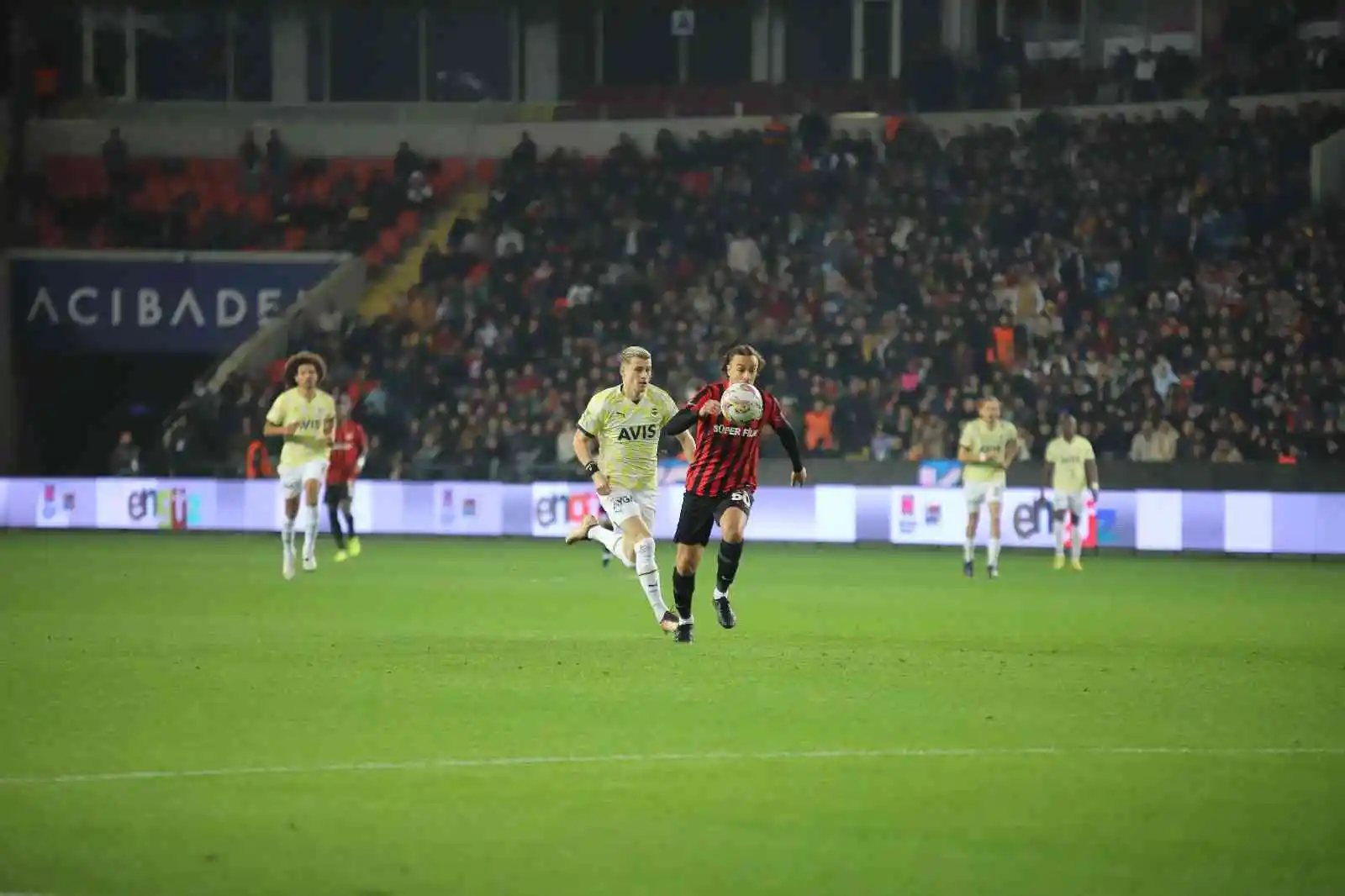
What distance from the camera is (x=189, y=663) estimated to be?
13.9 meters

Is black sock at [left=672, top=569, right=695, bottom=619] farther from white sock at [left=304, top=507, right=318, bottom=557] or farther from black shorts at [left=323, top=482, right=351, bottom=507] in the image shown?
black shorts at [left=323, top=482, right=351, bottom=507]

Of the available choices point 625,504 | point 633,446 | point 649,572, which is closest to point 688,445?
point 633,446

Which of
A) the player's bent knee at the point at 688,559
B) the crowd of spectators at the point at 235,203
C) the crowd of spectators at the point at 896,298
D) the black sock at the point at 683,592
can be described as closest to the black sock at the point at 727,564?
the black sock at the point at 683,592

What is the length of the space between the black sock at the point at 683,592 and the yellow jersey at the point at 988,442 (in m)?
10.4

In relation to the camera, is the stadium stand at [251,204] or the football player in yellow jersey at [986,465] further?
the stadium stand at [251,204]

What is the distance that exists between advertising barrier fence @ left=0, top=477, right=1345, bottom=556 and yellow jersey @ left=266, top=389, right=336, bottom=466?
30.6 ft

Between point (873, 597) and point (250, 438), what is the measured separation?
58.2 ft

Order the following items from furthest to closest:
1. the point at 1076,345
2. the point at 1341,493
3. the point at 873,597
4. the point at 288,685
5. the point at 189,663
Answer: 1. the point at 1076,345
2. the point at 1341,493
3. the point at 873,597
4. the point at 189,663
5. the point at 288,685

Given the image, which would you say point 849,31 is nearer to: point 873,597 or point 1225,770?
point 873,597

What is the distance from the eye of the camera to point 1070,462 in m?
28.2

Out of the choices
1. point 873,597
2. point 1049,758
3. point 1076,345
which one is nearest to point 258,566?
point 873,597

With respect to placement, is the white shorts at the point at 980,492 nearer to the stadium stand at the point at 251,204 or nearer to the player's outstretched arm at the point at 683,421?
the player's outstretched arm at the point at 683,421

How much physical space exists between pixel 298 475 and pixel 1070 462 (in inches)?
418

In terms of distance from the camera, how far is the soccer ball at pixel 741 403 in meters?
15.3
